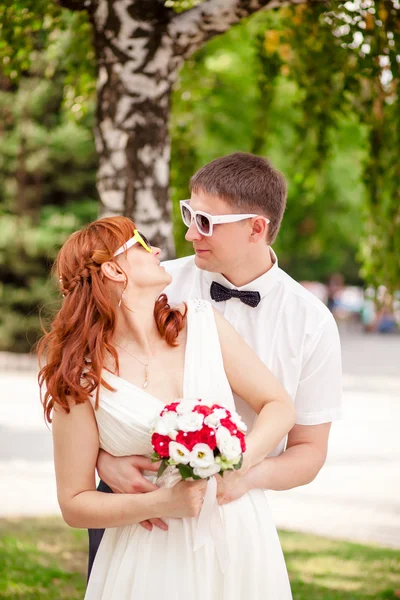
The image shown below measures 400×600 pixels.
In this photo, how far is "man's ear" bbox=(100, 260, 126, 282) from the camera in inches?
117

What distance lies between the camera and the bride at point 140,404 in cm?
288

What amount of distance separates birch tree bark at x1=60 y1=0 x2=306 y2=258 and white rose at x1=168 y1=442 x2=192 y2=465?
9.90 feet

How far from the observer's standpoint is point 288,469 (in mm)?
3176

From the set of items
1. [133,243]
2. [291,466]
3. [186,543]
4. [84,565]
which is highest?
[133,243]

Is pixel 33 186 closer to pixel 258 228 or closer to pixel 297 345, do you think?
pixel 258 228

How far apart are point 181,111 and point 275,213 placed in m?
5.42

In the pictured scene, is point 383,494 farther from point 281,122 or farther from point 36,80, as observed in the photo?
point 36,80

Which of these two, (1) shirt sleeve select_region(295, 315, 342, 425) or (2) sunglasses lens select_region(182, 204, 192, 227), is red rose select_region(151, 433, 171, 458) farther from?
(2) sunglasses lens select_region(182, 204, 192, 227)

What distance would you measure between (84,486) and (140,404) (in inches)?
13.1

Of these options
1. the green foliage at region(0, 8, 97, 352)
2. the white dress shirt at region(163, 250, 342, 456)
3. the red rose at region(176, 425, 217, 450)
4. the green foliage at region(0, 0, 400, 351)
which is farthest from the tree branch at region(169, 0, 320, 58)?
the green foliage at region(0, 8, 97, 352)

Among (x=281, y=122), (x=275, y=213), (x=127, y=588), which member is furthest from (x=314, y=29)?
(x=281, y=122)

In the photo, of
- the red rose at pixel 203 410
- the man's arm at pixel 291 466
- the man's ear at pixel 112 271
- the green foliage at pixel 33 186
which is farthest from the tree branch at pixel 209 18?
the green foliage at pixel 33 186

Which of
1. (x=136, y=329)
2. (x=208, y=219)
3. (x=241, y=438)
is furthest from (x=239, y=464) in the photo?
(x=208, y=219)

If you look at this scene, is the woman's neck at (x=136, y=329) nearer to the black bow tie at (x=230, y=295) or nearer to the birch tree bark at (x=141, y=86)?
the black bow tie at (x=230, y=295)
